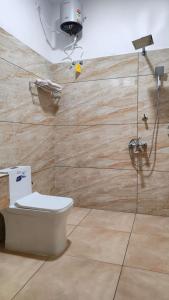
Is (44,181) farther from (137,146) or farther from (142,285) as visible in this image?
(142,285)

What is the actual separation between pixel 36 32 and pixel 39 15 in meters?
0.23

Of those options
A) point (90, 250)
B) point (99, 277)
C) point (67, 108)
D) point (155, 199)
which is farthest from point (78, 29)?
point (99, 277)

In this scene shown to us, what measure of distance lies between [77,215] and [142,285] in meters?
1.31

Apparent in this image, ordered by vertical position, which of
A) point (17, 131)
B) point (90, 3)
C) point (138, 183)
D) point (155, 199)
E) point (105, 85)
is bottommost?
point (155, 199)

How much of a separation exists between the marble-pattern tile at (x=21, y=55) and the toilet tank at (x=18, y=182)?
1.06 m

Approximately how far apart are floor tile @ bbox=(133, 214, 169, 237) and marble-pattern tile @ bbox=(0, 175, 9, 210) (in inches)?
51.4

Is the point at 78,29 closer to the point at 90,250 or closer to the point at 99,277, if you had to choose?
the point at 90,250

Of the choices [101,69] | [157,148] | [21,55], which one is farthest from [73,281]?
[101,69]

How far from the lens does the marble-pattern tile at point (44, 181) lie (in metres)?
2.58

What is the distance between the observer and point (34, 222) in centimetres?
181

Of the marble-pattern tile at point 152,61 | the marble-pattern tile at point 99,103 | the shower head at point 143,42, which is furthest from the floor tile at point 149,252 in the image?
the shower head at point 143,42

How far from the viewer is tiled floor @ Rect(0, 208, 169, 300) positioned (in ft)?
4.48

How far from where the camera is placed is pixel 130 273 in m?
1.55

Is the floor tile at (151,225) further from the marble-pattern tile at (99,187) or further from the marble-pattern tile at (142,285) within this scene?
the marble-pattern tile at (142,285)
